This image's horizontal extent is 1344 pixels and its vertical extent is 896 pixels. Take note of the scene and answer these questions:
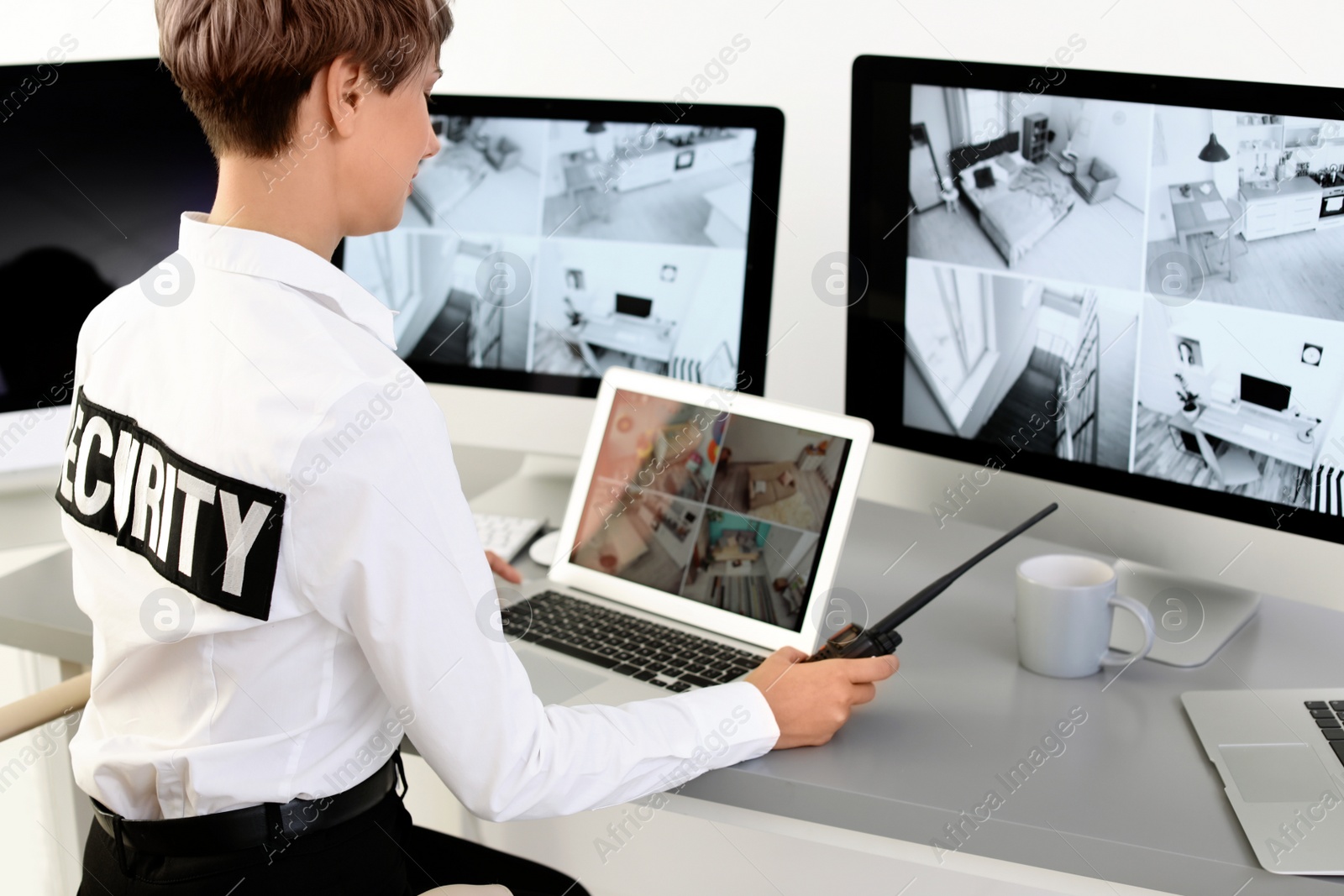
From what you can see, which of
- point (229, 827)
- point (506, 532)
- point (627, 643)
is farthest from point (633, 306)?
point (229, 827)

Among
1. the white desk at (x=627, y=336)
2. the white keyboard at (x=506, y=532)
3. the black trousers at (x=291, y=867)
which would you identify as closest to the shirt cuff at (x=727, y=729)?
the black trousers at (x=291, y=867)

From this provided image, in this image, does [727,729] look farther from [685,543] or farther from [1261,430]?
[1261,430]

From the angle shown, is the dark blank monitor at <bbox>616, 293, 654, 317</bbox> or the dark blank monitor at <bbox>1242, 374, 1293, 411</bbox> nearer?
the dark blank monitor at <bbox>1242, 374, 1293, 411</bbox>

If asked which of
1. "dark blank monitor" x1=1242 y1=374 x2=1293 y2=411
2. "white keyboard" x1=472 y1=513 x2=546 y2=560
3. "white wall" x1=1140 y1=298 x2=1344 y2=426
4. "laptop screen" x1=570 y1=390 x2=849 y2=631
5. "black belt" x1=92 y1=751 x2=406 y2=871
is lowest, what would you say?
"black belt" x1=92 y1=751 x2=406 y2=871

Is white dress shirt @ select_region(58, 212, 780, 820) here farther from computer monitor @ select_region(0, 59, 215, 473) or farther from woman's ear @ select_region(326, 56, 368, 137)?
computer monitor @ select_region(0, 59, 215, 473)

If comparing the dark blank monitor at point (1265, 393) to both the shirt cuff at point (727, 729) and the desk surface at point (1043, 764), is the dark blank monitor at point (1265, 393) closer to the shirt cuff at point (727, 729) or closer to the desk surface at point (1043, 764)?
the desk surface at point (1043, 764)

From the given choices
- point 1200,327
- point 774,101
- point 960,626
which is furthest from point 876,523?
point 774,101

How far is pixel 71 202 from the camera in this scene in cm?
142

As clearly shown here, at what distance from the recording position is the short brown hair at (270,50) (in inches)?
32.5

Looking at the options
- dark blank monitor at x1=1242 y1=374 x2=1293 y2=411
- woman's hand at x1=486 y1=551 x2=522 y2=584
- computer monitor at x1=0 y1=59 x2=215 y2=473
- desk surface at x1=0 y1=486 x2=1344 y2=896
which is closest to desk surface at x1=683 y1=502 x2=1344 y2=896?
desk surface at x1=0 y1=486 x2=1344 y2=896

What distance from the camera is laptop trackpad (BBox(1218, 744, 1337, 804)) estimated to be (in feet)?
2.90

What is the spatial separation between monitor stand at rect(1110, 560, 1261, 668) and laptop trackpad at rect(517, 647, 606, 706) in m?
0.51

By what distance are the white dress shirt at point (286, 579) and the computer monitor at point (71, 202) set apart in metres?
0.56

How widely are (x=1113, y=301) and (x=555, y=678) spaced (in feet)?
2.19
